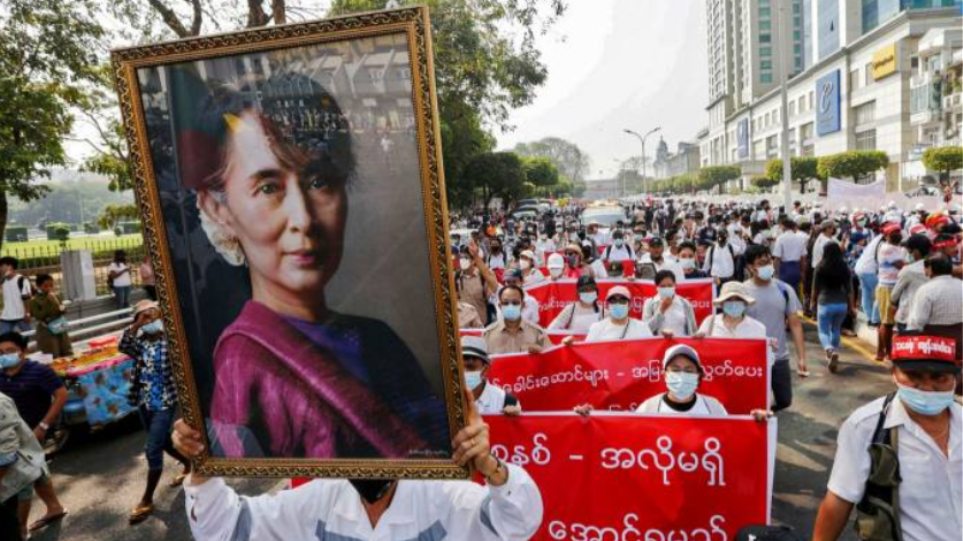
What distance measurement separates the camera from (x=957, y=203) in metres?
20.1

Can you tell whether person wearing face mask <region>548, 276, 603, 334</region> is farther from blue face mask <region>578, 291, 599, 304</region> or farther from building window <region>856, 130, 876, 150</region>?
building window <region>856, 130, 876, 150</region>

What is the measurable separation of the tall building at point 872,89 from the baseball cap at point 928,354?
2031 centimetres

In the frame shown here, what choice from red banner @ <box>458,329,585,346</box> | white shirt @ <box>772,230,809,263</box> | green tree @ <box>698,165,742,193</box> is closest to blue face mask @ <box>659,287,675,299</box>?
red banner @ <box>458,329,585,346</box>

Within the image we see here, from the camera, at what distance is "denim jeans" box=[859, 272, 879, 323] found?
33.3 ft

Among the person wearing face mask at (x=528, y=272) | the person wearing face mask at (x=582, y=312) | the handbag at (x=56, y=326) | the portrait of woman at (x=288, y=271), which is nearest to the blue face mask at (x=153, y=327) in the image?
the person wearing face mask at (x=582, y=312)

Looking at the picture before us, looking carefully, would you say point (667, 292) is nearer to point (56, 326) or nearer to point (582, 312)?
point (582, 312)

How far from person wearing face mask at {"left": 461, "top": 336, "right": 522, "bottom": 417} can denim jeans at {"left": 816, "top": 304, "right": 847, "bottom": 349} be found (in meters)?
5.98

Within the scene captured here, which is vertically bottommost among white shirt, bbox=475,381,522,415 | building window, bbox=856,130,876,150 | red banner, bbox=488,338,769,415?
red banner, bbox=488,338,769,415

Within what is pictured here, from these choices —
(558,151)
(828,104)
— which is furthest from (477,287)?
(558,151)

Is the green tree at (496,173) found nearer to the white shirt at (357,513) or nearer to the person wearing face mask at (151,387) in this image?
the person wearing face mask at (151,387)

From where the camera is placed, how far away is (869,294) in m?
10.4

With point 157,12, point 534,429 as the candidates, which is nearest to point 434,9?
point 157,12

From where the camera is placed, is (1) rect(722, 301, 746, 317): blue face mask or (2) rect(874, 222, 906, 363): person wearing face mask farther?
(2) rect(874, 222, 906, 363): person wearing face mask

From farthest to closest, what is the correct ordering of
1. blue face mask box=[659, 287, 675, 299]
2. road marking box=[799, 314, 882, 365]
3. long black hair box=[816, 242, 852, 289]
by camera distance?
road marking box=[799, 314, 882, 365], long black hair box=[816, 242, 852, 289], blue face mask box=[659, 287, 675, 299]
